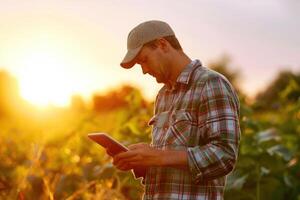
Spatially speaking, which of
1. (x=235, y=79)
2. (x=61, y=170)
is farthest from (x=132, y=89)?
(x=235, y=79)

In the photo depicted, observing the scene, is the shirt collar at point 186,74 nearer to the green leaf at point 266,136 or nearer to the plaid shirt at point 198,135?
the plaid shirt at point 198,135

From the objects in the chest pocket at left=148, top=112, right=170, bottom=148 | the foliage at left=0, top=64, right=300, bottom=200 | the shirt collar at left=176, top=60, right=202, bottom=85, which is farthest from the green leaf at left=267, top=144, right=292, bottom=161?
the shirt collar at left=176, top=60, right=202, bottom=85

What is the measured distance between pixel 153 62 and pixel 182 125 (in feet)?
0.99

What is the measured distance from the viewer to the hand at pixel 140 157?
10.5ft

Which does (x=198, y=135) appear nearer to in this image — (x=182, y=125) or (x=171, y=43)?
(x=182, y=125)

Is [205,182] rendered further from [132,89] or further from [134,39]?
[132,89]

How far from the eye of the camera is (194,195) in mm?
3293

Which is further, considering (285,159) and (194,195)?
(285,159)

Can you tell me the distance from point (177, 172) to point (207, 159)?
0.64ft

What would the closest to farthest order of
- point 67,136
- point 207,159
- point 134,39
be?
point 207,159
point 134,39
point 67,136

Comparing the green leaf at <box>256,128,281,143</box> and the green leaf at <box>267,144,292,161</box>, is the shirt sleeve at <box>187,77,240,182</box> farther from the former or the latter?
the green leaf at <box>256,128,281,143</box>

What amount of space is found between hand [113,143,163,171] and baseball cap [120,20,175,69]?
0.39 metres

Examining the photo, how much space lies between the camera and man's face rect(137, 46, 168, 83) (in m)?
3.38

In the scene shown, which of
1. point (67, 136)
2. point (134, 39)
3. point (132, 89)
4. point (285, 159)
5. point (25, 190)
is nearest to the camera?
point (134, 39)
